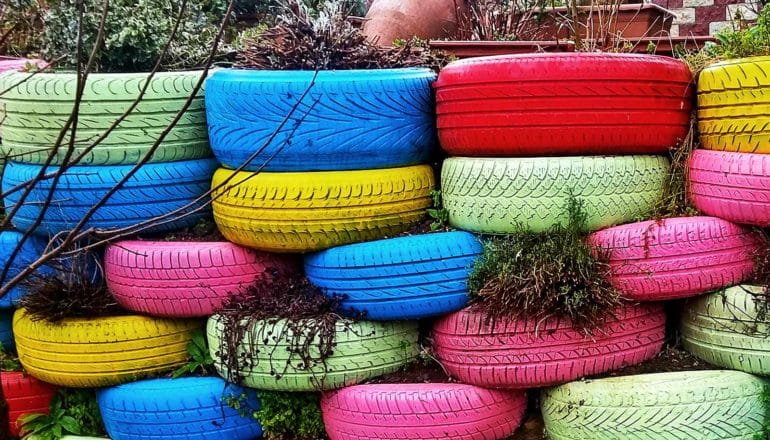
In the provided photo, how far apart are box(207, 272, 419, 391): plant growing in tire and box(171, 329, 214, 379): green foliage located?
249 millimetres

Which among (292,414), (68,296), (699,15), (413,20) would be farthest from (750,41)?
(699,15)

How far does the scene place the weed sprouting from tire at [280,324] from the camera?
335 cm

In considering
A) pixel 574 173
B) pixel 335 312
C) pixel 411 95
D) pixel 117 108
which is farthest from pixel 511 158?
pixel 117 108

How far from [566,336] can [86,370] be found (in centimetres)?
232

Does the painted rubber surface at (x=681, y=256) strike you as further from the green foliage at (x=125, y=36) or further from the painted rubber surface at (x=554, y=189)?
the green foliage at (x=125, y=36)

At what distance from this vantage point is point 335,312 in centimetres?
338

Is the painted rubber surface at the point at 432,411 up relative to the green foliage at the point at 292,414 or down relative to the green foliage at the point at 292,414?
up

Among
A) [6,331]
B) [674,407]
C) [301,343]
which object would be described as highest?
[301,343]

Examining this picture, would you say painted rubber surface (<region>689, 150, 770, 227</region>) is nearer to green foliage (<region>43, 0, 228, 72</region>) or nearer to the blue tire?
green foliage (<region>43, 0, 228, 72</region>)

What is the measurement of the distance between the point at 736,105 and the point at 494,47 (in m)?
1.36

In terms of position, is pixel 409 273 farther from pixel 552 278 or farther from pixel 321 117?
pixel 321 117

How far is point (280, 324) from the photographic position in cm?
340

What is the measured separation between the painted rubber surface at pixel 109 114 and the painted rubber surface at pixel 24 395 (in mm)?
1208

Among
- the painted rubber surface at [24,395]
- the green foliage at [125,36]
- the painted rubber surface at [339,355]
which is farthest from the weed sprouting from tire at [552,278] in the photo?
the painted rubber surface at [24,395]
